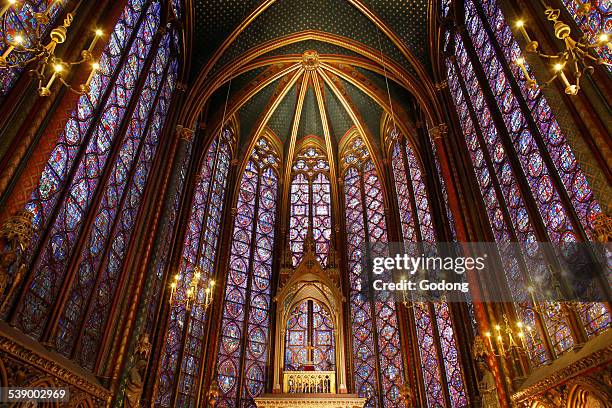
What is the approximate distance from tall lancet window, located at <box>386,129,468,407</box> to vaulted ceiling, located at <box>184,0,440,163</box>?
1669 millimetres

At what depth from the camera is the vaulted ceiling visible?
15.4 m

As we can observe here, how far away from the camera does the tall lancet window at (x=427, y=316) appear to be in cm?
1240

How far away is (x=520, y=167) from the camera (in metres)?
9.77

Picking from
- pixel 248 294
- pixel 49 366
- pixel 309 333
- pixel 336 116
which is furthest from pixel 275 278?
pixel 49 366

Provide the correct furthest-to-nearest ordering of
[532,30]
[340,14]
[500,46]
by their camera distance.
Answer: [340,14], [500,46], [532,30]

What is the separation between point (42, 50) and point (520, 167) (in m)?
9.11

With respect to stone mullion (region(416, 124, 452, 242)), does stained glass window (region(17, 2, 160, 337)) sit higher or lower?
lower

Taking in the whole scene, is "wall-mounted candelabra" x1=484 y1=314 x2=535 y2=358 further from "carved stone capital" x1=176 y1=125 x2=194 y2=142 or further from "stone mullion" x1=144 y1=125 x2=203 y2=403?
"carved stone capital" x1=176 y1=125 x2=194 y2=142

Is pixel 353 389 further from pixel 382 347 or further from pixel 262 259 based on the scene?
pixel 262 259

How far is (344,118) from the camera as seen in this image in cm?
2088

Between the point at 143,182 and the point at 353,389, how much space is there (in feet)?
29.9

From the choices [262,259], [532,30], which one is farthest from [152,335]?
[532,30]

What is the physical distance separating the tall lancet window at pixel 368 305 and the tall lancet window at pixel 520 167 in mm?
6078

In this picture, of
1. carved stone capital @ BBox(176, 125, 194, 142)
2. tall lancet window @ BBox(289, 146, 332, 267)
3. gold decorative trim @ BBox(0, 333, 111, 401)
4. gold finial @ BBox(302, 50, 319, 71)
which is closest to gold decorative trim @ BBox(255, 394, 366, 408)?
gold decorative trim @ BBox(0, 333, 111, 401)
